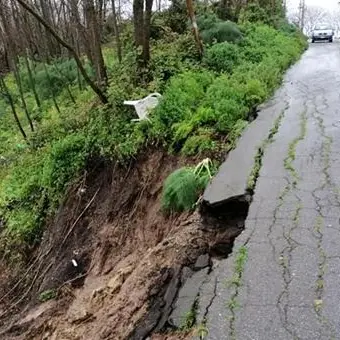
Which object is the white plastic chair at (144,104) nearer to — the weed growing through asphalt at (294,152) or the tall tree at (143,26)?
the tall tree at (143,26)

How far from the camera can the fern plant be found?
6.40 meters

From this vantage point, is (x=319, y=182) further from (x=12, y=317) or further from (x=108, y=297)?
(x=12, y=317)

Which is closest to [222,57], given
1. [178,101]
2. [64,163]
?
[178,101]

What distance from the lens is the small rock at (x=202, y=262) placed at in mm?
4875

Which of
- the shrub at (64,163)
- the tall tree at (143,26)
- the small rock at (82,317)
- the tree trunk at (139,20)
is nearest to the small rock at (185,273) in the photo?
the small rock at (82,317)

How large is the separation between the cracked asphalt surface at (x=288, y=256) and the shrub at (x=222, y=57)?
3901 mm

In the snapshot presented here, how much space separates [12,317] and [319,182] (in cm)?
508

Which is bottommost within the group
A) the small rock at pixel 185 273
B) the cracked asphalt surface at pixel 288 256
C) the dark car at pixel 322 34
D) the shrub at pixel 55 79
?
the shrub at pixel 55 79

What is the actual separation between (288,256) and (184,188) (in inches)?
79.5

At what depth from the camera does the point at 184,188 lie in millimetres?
6473

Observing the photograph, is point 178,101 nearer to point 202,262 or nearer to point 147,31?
point 147,31

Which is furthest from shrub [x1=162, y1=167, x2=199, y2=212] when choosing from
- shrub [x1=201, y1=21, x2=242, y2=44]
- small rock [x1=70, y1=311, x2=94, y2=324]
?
shrub [x1=201, y1=21, x2=242, y2=44]

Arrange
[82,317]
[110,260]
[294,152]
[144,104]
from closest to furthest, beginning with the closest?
[82,317] < [110,260] < [294,152] < [144,104]

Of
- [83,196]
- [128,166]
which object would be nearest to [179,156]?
[128,166]
